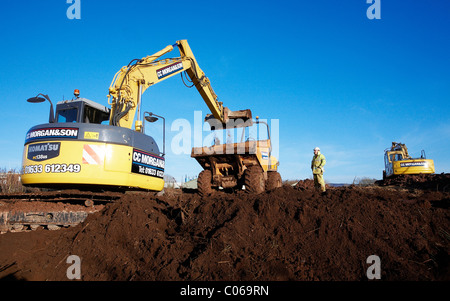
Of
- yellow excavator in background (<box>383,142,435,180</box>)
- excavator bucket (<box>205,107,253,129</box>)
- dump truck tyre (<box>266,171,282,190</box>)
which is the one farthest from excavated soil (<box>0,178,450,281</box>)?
yellow excavator in background (<box>383,142,435,180</box>)

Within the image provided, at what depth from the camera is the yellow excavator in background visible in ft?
74.7

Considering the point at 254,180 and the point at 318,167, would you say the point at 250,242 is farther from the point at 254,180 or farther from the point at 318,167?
the point at 318,167

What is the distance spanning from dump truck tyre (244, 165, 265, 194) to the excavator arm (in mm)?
3073

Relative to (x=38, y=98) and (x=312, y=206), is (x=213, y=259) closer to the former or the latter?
(x=312, y=206)

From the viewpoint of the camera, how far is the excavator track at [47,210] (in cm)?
566

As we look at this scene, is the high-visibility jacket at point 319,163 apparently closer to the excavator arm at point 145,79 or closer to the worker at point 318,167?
the worker at point 318,167

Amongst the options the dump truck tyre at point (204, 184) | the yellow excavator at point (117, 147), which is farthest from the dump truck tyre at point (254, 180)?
the dump truck tyre at point (204, 184)

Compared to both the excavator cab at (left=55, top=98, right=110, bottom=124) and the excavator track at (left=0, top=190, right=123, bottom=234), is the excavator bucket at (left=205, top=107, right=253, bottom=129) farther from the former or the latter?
the excavator track at (left=0, top=190, right=123, bottom=234)

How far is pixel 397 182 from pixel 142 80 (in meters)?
22.2

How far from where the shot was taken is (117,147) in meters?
6.14

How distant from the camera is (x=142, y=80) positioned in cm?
758

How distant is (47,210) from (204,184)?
493 cm
